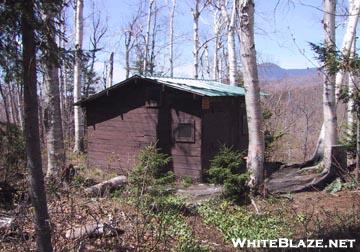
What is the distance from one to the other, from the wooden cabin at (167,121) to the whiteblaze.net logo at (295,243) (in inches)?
317

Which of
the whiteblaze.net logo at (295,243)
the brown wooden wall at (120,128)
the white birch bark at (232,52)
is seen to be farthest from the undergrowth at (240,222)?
the white birch bark at (232,52)

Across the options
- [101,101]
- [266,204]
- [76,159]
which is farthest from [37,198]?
[76,159]

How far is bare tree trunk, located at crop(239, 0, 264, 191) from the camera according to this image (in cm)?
1101

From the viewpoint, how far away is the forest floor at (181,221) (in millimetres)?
5820

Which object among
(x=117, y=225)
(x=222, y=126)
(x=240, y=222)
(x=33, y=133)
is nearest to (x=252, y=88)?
(x=240, y=222)

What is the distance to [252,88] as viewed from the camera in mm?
11062

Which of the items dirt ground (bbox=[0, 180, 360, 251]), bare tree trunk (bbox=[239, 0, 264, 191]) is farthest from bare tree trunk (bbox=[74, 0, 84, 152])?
dirt ground (bbox=[0, 180, 360, 251])

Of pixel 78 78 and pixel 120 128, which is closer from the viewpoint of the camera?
pixel 120 128

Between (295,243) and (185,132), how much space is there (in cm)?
958

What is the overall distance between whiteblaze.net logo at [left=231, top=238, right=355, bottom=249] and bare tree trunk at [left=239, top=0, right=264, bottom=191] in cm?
395

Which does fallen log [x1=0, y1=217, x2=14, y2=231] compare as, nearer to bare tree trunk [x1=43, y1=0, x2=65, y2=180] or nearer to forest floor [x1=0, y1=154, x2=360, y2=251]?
forest floor [x1=0, y1=154, x2=360, y2=251]

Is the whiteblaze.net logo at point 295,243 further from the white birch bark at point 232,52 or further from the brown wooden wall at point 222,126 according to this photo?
the white birch bark at point 232,52

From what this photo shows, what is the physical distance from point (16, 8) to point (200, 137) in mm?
11310

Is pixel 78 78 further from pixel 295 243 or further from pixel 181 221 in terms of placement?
pixel 295 243
